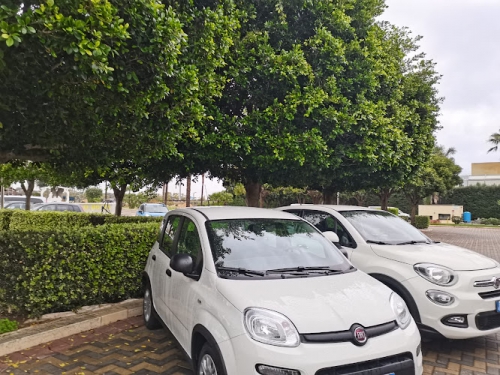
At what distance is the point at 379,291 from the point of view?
3.21m

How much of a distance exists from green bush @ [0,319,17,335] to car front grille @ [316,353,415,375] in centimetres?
381

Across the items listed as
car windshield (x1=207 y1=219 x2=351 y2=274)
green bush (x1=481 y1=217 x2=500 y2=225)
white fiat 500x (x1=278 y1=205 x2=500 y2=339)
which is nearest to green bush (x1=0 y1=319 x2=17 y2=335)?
car windshield (x1=207 y1=219 x2=351 y2=274)

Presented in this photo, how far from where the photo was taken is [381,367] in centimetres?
263

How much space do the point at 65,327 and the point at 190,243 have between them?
2002 mm

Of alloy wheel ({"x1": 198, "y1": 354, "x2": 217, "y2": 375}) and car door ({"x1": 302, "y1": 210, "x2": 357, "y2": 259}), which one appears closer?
alloy wheel ({"x1": 198, "y1": 354, "x2": 217, "y2": 375})

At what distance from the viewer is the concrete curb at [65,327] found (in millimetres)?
4086

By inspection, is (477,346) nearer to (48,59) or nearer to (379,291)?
(379,291)

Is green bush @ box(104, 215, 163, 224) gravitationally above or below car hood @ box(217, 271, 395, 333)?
above

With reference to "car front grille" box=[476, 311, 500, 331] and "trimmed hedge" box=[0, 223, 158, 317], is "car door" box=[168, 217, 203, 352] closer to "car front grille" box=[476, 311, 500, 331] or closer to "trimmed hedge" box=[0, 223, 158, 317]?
"trimmed hedge" box=[0, 223, 158, 317]

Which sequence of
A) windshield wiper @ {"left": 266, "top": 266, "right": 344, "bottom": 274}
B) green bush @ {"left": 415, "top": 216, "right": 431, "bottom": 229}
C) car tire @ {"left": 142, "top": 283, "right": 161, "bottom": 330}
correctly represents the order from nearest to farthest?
windshield wiper @ {"left": 266, "top": 266, "right": 344, "bottom": 274}
car tire @ {"left": 142, "top": 283, "right": 161, "bottom": 330}
green bush @ {"left": 415, "top": 216, "right": 431, "bottom": 229}

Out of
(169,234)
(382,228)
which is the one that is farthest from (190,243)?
(382,228)

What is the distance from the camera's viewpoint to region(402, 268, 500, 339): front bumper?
3.99 m

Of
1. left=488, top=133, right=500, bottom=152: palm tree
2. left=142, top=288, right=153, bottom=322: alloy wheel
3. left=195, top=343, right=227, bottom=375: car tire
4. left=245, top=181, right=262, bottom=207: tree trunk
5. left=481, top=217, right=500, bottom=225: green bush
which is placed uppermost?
left=488, top=133, right=500, bottom=152: palm tree

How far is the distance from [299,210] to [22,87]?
423cm
